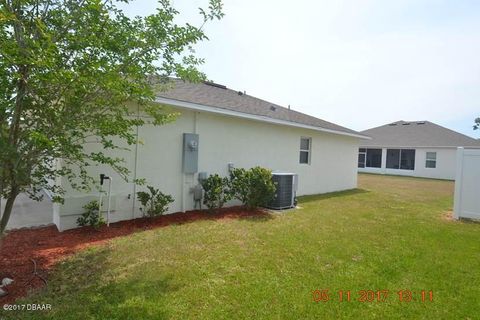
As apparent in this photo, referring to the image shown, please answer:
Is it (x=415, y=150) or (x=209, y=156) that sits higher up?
(x=415, y=150)

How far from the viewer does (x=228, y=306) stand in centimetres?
327

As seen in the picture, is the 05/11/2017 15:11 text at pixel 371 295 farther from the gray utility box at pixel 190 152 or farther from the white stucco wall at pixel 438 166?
the white stucco wall at pixel 438 166

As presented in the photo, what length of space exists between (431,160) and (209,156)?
22.5 metres

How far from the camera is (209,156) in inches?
325

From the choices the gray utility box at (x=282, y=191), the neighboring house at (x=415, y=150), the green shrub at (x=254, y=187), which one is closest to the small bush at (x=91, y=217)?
the green shrub at (x=254, y=187)

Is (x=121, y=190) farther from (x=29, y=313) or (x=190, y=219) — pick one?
(x=29, y=313)

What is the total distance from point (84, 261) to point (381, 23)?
392 inches

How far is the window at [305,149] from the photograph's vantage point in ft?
38.9

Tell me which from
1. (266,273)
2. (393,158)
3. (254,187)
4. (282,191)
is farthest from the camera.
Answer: (393,158)

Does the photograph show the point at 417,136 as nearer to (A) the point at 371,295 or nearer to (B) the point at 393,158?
(B) the point at 393,158

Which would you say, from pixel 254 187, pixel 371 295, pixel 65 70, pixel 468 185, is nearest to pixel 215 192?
pixel 254 187

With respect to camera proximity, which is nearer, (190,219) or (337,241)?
(337,241)

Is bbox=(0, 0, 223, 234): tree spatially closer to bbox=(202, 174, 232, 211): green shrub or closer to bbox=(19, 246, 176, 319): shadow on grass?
bbox=(19, 246, 176, 319): shadow on grass

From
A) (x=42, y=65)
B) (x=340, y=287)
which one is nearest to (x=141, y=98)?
(x=42, y=65)
